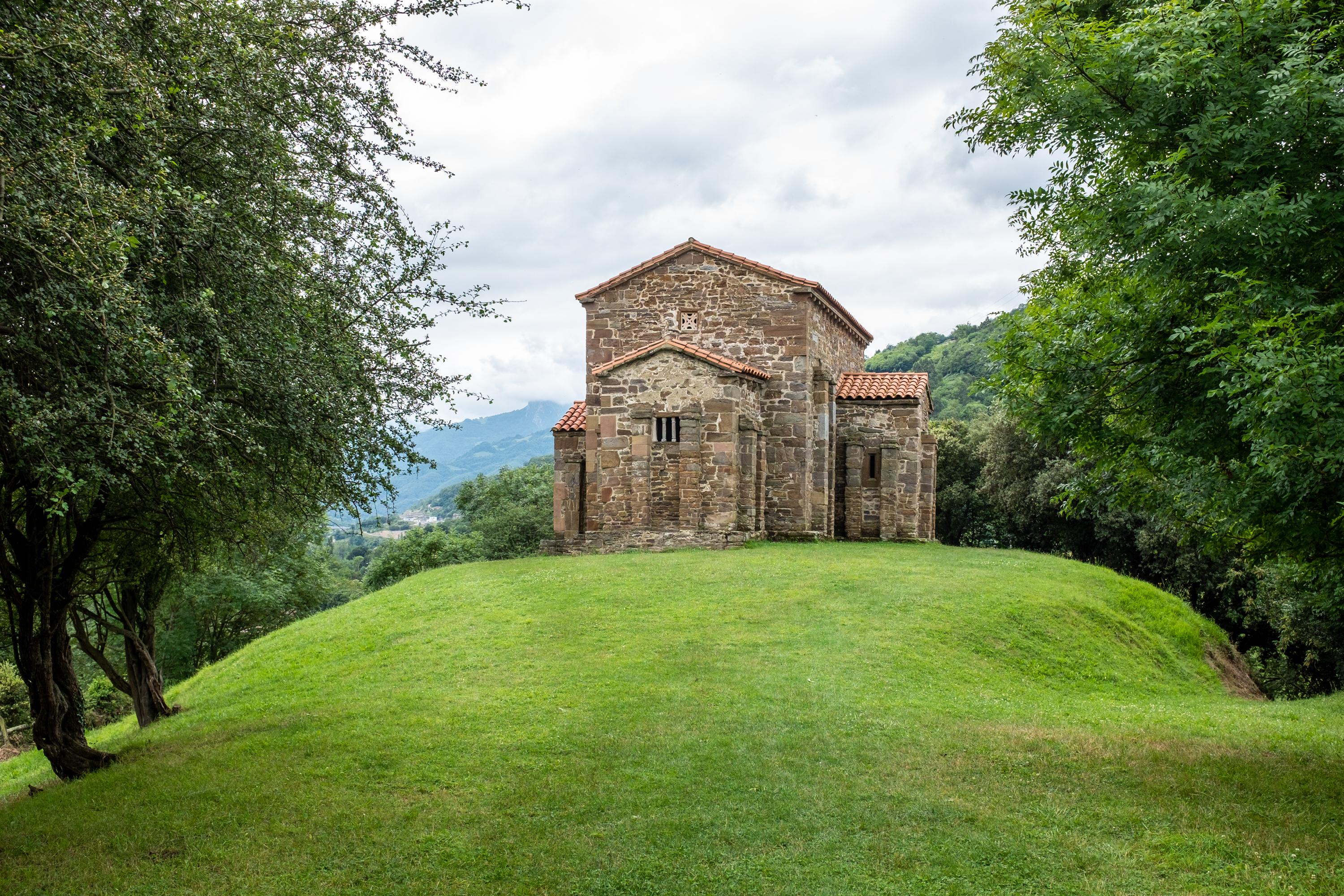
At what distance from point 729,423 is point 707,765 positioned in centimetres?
1608

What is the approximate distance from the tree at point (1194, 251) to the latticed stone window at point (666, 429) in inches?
619

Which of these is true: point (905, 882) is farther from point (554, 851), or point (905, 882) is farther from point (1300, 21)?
point (1300, 21)

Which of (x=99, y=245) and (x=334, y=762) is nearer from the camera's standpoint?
(x=99, y=245)

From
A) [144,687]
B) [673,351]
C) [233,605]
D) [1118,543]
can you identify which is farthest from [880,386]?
[233,605]

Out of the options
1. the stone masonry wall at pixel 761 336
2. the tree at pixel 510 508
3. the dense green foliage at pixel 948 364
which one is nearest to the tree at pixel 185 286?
the stone masonry wall at pixel 761 336

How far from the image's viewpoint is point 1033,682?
582 inches

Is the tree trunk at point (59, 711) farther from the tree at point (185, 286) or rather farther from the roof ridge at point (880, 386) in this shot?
the roof ridge at point (880, 386)

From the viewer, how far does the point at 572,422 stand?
95.9 ft

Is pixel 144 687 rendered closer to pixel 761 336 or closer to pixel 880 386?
pixel 761 336

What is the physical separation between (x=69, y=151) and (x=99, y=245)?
0.64 metres

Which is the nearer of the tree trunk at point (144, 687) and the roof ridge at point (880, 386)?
the tree trunk at point (144, 687)

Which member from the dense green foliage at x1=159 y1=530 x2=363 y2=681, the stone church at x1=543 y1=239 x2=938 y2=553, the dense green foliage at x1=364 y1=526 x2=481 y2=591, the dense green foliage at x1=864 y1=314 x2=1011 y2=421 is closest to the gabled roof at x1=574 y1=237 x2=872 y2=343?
the stone church at x1=543 y1=239 x2=938 y2=553

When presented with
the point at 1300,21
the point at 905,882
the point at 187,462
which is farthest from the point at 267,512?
the point at 1300,21

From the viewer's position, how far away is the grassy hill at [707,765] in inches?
299
